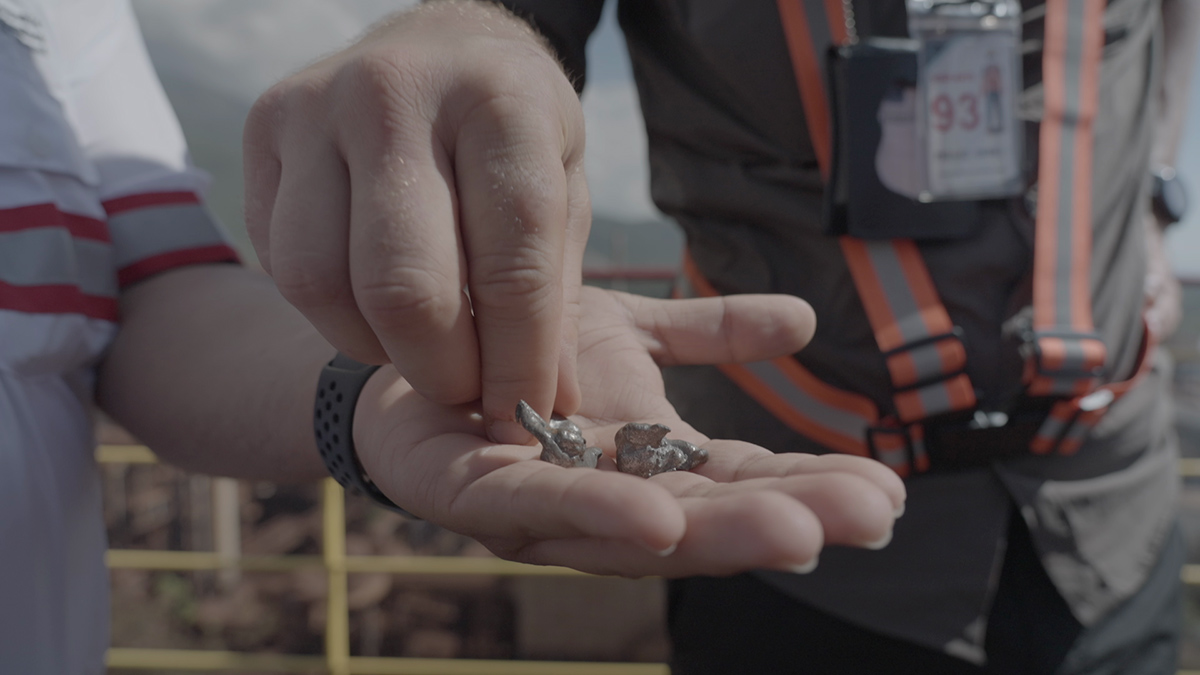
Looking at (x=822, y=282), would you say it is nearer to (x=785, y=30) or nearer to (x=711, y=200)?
(x=711, y=200)

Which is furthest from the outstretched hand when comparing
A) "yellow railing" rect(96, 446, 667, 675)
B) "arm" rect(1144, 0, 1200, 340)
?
"yellow railing" rect(96, 446, 667, 675)

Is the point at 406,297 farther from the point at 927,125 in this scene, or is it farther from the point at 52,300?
the point at 927,125

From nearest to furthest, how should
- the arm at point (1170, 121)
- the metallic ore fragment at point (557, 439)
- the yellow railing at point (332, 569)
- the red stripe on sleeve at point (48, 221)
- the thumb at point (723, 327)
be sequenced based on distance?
the metallic ore fragment at point (557, 439) → the red stripe on sleeve at point (48, 221) → the thumb at point (723, 327) → the arm at point (1170, 121) → the yellow railing at point (332, 569)

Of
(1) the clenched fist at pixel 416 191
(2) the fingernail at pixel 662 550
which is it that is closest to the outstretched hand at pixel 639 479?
(2) the fingernail at pixel 662 550

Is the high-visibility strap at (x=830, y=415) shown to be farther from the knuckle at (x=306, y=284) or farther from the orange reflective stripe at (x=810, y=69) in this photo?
the knuckle at (x=306, y=284)

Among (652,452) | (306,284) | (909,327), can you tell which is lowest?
(909,327)

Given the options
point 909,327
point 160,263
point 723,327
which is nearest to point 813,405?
point 909,327
